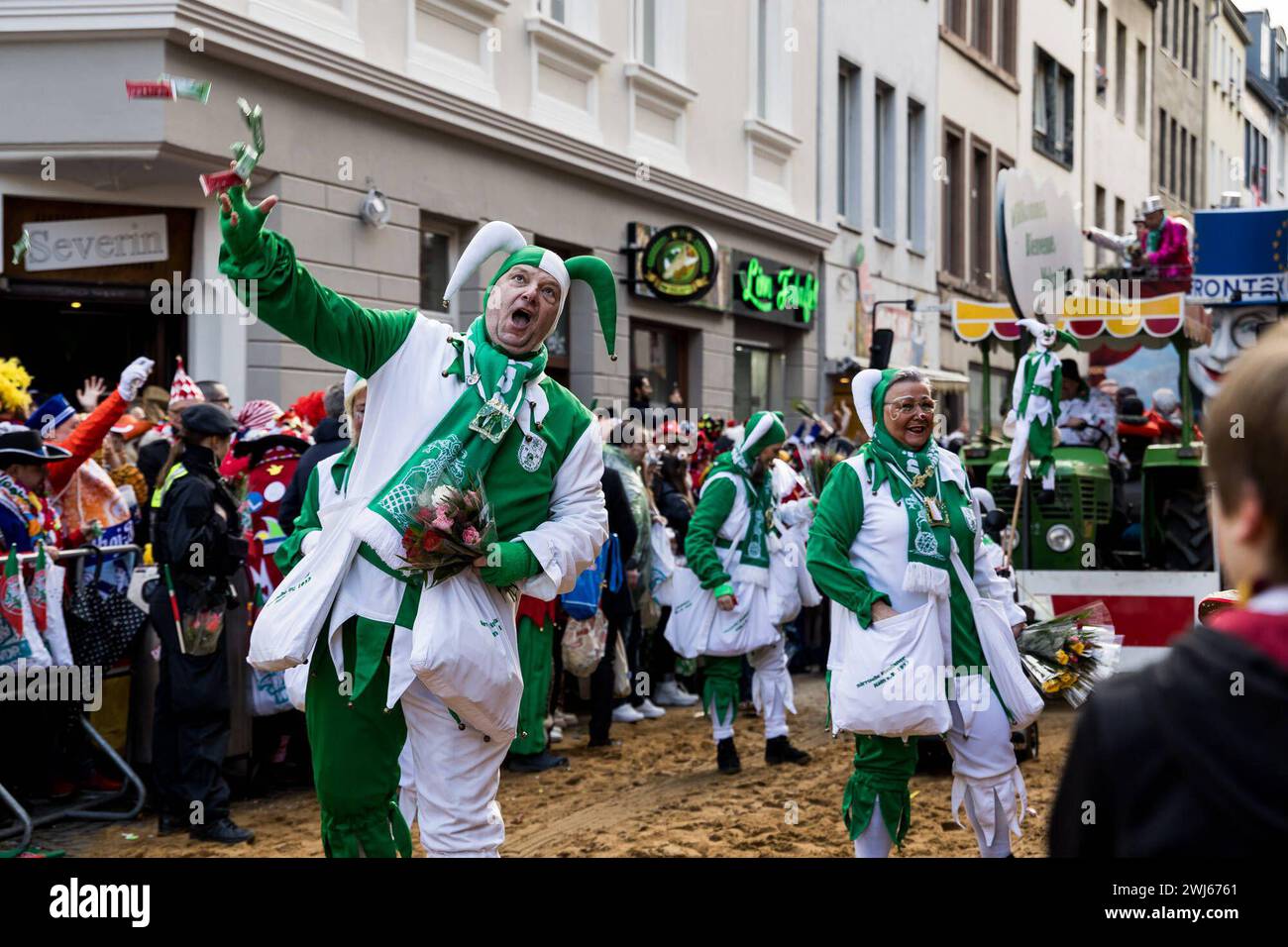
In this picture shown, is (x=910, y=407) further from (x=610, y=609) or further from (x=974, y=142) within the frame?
(x=974, y=142)

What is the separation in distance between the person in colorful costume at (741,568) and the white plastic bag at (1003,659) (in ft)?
10.2

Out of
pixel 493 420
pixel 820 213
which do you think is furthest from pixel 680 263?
pixel 493 420

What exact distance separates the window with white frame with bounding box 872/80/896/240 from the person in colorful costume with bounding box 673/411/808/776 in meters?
14.5

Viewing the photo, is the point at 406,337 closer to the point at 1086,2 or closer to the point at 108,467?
the point at 108,467

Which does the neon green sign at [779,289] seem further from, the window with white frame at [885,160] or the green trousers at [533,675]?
the green trousers at [533,675]

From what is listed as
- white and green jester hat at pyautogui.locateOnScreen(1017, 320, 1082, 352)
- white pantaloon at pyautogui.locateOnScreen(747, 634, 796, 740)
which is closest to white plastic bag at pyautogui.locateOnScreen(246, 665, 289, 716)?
white pantaloon at pyautogui.locateOnScreen(747, 634, 796, 740)

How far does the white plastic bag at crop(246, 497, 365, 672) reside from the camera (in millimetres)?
4059

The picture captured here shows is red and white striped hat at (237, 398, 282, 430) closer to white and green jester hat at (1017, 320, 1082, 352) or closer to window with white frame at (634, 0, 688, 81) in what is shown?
white and green jester hat at (1017, 320, 1082, 352)

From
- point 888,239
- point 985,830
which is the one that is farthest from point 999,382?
point 985,830

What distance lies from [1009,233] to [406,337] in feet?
22.6

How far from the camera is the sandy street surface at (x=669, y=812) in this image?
676 centimetres

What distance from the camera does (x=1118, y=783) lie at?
168 cm

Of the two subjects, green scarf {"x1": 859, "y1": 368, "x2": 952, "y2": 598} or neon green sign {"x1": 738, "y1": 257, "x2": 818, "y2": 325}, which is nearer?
green scarf {"x1": 859, "y1": 368, "x2": 952, "y2": 598}

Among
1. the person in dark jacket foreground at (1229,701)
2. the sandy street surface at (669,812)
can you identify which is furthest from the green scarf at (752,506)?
the person in dark jacket foreground at (1229,701)
